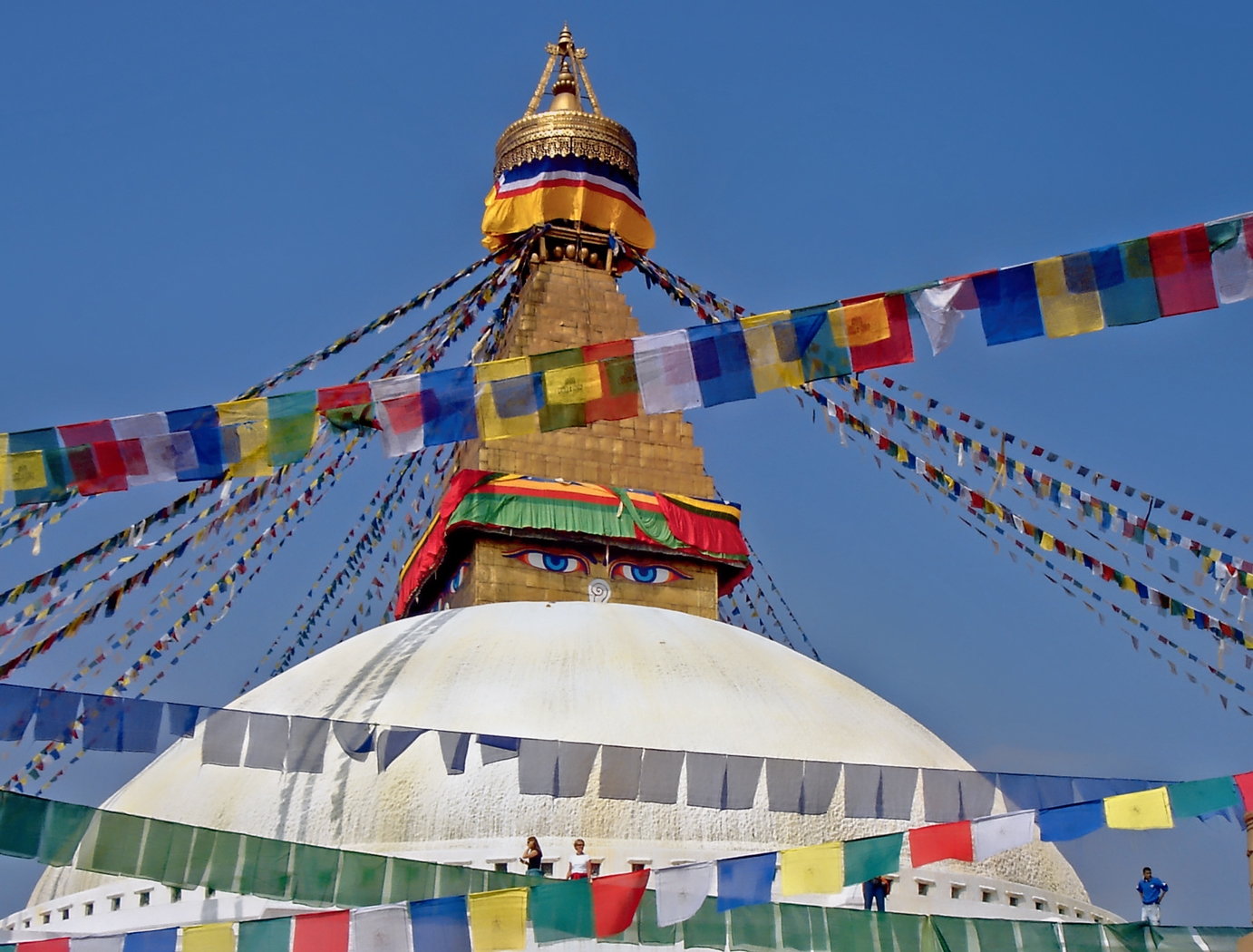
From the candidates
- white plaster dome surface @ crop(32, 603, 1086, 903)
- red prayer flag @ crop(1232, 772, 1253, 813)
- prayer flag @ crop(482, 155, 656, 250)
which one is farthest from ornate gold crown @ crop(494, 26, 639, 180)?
red prayer flag @ crop(1232, 772, 1253, 813)

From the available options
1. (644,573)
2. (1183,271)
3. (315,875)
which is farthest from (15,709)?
(644,573)

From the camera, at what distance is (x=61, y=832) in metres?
7.25

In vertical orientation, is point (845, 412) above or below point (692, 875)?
above

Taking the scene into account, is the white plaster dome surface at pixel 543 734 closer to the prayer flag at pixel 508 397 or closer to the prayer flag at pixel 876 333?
the prayer flag at pixel 508 397

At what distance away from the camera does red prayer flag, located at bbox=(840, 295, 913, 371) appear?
6.67 m

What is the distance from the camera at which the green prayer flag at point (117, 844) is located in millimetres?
7559

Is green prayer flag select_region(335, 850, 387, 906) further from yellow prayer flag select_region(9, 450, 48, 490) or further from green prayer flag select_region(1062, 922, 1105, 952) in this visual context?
green prayer flag select_region(1062, 922, 1105, 952)

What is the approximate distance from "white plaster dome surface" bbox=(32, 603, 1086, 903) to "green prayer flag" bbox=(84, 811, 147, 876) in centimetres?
132

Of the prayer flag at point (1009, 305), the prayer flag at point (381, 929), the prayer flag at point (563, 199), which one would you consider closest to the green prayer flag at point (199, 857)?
the prayer flag at point (381, 929)

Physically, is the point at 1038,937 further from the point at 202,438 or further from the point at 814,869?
the point at 202,438

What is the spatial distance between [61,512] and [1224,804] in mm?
5481

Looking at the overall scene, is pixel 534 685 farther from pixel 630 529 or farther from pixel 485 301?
pixel 485 301

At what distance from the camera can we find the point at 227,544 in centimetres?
1161

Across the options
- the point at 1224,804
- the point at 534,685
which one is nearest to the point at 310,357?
the point at 534,685
